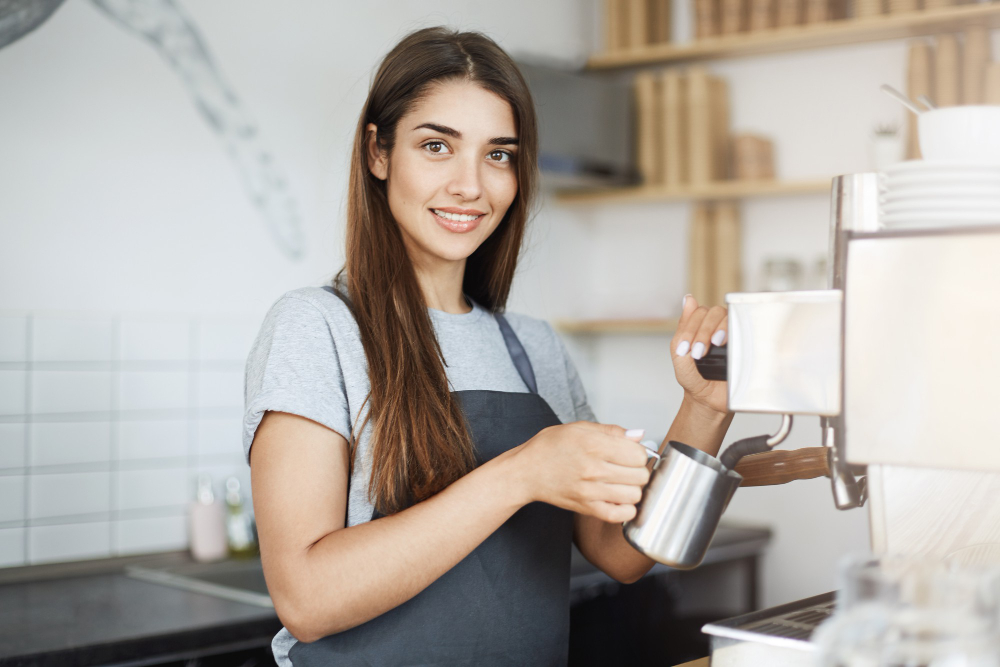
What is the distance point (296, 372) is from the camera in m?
1.05

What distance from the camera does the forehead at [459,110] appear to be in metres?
1.21

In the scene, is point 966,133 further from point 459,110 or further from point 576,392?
point 576,392

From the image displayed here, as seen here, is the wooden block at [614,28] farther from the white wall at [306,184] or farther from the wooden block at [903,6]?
the wooden block at [903,6]

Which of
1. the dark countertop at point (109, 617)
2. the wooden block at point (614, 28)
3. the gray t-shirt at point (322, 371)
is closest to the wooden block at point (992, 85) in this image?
the wooden block at point (614, 28)

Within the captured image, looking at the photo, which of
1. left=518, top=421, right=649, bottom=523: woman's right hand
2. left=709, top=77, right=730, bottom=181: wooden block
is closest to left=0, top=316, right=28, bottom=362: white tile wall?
left=518, top=421, right=649, bottom=523: woman's right hand

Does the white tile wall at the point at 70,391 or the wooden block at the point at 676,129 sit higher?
the wooden block at the point at 676,129

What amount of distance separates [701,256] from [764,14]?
750 mm

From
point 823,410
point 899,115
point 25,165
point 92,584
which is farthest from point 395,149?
point 899,115

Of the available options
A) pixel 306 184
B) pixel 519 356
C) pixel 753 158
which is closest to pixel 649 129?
pixel 753 158

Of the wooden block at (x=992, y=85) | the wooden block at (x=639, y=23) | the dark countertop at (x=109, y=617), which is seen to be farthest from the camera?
the wooden block at (x=639, y=23)

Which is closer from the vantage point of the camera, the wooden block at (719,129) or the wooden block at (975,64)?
the wooden block at (975,64)

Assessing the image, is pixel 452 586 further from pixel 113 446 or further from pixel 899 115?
pixel 899 115

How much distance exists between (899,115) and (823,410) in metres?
2.28

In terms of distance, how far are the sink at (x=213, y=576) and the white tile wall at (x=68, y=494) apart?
17 centimetres
